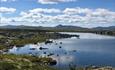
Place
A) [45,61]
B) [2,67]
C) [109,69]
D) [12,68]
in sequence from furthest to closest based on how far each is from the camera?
[45,61]
[109,69]
[12,68]
[2,67]

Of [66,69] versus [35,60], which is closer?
[66,69]

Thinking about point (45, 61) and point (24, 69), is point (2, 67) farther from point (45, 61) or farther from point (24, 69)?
point (45, 61)

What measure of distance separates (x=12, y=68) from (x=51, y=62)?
214 feet

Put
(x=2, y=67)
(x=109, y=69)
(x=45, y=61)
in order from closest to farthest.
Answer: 1. (x=2, y=67)
2. (x=109, y=69)
3. (x=45, y=61)

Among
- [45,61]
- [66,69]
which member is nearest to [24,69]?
[66,69]

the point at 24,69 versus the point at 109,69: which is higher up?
the point at 24,69

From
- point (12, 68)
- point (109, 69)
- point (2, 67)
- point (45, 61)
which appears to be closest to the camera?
point (2, 67)

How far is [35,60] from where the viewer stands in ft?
408

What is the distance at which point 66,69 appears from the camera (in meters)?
98.8

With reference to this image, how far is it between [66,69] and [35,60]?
28.7 metres

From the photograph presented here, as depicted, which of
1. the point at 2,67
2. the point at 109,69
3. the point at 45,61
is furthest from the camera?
the point at 45,61

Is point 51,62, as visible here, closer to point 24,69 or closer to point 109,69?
point 109,69

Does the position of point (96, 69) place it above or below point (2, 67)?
below

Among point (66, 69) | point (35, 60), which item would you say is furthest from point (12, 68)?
point (35, 60)
